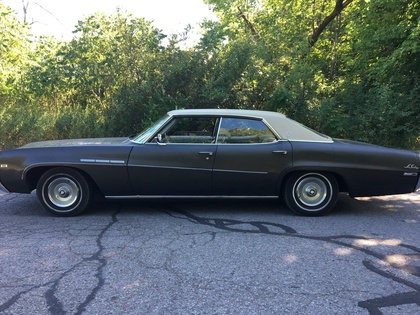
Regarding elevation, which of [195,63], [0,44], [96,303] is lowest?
[96,303]

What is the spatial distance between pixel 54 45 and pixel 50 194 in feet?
40.8

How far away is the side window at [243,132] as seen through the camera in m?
5.26

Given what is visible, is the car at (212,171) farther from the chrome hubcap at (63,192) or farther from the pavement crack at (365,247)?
the pavement crack at (365,247)

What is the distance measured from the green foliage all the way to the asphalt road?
4.97m

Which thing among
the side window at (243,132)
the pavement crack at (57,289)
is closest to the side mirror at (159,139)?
the side window at (243,132)

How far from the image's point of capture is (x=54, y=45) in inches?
617

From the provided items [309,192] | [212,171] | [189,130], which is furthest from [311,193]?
[189,130]

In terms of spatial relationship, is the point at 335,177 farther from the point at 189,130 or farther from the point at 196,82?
the point at 196,82

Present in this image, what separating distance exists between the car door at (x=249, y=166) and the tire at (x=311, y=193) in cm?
22

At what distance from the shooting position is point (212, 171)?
5113 mm

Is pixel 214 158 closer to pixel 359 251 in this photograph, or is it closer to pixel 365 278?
pixel 359 251

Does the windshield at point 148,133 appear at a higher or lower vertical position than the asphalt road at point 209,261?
higher

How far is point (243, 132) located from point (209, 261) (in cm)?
219

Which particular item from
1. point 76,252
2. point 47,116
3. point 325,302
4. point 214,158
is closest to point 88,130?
point 47,116
